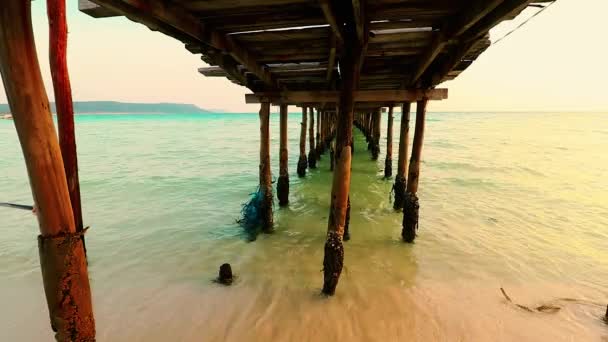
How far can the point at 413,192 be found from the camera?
6.32 m

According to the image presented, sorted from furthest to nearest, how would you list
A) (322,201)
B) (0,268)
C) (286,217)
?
(322,201) → (286,217) → (0,268)

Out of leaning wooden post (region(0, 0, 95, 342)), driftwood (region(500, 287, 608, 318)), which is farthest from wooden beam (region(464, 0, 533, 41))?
driftwood (region(500, 287, 608, 318))

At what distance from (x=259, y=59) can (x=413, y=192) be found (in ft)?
12.6

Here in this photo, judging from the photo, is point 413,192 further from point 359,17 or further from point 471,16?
point 359,17

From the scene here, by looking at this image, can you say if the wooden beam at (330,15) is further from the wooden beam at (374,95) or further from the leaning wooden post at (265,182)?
the leaning wooden post at (265,182)

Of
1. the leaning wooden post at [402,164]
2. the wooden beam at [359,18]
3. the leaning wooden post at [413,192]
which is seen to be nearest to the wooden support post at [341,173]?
the wooden beam at [359,18]

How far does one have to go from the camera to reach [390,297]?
4367 mm

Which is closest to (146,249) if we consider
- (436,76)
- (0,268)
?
(0,268)

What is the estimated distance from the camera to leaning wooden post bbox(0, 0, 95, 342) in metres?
1.43

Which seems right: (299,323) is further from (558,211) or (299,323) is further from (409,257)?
(558,211)

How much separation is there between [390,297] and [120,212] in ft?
25.3

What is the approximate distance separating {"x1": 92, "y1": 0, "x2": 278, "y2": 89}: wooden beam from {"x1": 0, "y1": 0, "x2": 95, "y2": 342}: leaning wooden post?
959mm

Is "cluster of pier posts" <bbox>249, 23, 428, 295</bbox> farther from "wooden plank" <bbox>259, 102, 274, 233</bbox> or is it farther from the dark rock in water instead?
the dark rock in water

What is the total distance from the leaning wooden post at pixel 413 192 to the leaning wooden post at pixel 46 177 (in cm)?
548
